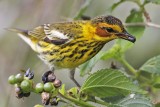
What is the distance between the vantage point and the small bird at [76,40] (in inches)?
136

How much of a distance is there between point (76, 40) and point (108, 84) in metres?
1.46

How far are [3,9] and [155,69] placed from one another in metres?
3.78

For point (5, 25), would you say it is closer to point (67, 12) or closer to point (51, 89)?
point (67, 12)

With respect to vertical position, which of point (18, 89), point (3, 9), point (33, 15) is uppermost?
point (3, 9)

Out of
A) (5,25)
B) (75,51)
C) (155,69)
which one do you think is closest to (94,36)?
(75,51)

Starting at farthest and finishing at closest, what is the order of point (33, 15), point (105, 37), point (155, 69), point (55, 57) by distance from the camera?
point (33, 15), point (55, 57), point (105, 37), point (155, 69)

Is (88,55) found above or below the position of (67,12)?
below

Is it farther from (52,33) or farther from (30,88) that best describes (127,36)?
(30,88)

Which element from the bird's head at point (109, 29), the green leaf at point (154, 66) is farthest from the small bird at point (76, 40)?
the green leaf at point (154, 66)

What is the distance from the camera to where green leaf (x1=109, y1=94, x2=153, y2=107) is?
7.61 ft

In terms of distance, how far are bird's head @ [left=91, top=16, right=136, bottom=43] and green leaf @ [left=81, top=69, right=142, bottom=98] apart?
0.84 meters

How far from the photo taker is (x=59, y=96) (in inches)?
89.0

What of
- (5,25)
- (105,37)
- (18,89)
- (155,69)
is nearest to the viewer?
(18,89)

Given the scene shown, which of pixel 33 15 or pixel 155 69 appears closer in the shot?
pixel 155 69
